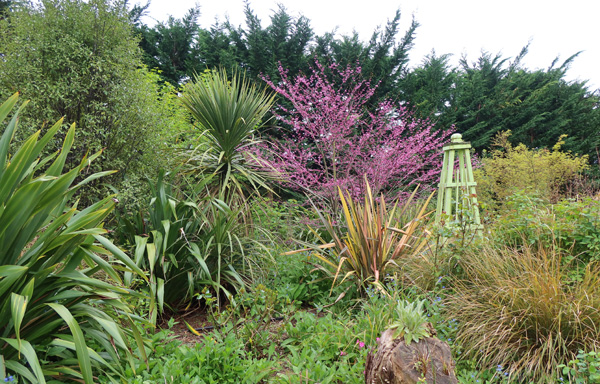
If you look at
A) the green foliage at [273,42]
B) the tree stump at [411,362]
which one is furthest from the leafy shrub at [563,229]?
the green foliage at [273,42]

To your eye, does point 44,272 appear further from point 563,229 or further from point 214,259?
point 563,229

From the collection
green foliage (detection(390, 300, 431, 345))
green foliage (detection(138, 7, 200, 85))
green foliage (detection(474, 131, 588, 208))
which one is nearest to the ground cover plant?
green foliage (detection(390, 300, 431, 345))

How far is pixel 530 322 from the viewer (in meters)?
2.18

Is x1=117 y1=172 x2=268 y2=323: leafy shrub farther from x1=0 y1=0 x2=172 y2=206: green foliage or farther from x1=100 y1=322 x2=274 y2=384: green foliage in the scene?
x1=100 y1=322 x2=274 y2=384: green foliage

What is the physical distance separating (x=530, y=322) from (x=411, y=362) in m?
1.02

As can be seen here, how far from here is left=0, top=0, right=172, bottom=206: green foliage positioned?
3.27 meters


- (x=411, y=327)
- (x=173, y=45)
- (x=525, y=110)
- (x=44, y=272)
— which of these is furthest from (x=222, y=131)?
(x=525, y=110)

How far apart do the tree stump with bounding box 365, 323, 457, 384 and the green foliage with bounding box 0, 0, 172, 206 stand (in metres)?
2.75

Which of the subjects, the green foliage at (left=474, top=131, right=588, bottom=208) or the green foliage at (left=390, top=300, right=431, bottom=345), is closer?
the green foliage at (left=390, top=300, right=431, bottom=345)

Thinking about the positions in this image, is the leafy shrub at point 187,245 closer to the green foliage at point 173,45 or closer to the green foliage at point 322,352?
the green foliage at point 322,352

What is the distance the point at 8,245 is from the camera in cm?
179

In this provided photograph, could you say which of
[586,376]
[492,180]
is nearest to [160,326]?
[586,376]

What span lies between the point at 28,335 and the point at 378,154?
14.7 ft

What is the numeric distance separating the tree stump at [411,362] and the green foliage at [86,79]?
2.75 metres
